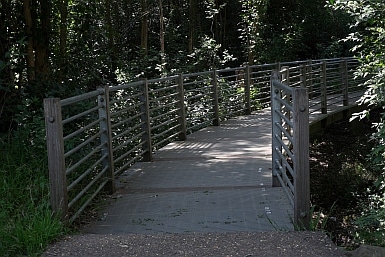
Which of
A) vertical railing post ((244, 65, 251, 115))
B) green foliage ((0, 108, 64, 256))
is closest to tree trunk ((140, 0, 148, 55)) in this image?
vertical railing post ((244, 65, 251, 115))

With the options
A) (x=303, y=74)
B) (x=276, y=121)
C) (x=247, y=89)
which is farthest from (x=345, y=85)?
(x=276, y=121)

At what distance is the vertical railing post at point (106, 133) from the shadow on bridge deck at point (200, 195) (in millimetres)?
204

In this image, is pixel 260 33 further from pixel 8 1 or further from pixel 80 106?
pixel 80 106

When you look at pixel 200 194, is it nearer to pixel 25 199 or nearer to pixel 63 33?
pixel 25 199

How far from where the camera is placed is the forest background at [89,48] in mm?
5766

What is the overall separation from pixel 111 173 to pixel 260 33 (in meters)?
16.5

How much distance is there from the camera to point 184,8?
77.8 feet

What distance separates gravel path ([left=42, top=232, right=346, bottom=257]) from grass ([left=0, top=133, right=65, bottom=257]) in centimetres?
13

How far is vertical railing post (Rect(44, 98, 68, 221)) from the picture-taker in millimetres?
4750

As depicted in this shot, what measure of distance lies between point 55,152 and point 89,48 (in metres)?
8.30

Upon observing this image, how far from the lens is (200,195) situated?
21.2 ft

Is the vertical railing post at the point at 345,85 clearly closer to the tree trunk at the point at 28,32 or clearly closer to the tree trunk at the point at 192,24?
the tree trunk at the point at 28,32

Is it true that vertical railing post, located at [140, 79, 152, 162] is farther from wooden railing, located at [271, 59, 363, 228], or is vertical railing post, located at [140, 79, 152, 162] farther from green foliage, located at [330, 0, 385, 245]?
green foliage, located at [330, 0, 385, 245]

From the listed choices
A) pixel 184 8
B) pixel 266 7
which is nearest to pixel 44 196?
pixel 266 7
